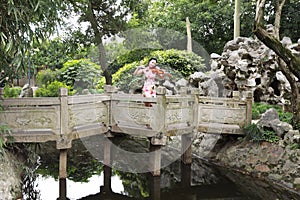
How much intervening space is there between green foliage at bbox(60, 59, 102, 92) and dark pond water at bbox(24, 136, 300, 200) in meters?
5.63

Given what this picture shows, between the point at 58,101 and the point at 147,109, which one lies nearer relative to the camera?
the point at 58,101

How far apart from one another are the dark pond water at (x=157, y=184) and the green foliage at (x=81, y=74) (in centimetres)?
563

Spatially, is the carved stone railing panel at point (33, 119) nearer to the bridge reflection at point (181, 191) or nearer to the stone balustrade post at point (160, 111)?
the bridge reflection at point (181, 191)

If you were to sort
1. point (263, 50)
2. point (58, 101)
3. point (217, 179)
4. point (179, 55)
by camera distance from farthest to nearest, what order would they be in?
point (179, 55) → point (263, 50) → point (217, 179) → point (58, 101)

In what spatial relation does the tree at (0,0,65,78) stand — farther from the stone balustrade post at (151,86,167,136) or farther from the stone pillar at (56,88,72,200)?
the stone balustrade post at (151,86,167,136)

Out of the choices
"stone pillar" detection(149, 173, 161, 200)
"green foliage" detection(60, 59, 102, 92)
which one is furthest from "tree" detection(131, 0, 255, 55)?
"stone pillar" detection(149, 173, 161, 200)

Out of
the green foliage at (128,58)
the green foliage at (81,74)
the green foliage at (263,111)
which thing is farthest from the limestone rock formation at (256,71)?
the green foliage at (81,74)

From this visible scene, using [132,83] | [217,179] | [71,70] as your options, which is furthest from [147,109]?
[71,70]

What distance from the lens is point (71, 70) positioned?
1385cm

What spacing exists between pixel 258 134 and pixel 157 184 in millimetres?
2305

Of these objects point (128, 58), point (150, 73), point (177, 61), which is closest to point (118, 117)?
point (150, 73)

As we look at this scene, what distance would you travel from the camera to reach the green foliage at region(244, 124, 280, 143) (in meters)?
6.97

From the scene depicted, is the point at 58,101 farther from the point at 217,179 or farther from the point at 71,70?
the point at 71,70

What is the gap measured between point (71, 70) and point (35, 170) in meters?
6.96
